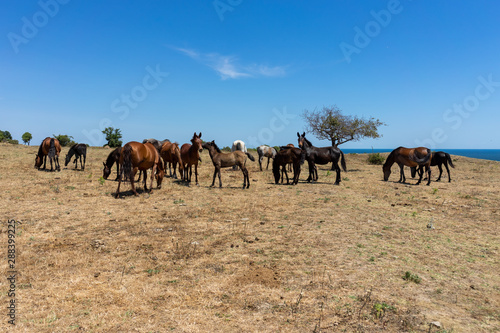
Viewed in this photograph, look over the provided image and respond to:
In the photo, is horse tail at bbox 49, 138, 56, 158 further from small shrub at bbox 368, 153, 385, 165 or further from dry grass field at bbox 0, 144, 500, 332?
small shrub at bbox 368, 153, 385, 165

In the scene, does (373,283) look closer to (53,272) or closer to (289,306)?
(289,306)

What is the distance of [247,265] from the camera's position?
570 cm

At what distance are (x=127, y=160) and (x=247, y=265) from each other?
8.36 metres

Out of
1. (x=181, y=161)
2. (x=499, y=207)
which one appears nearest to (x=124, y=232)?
(x=181, y=161)

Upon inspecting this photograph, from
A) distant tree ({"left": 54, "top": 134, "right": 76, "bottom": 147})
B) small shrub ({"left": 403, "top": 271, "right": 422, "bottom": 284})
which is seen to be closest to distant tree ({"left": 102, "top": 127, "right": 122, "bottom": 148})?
distant tree ({"left": 54, "top": 134, "right": 76, "bottom": 147})

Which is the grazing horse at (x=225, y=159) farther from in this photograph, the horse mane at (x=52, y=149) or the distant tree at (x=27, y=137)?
the distant tree at (x=27, y=137)

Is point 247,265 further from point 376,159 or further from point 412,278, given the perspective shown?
point 376,159

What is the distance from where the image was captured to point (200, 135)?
1498 centimetres

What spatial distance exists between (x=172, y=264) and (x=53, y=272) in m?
2.20

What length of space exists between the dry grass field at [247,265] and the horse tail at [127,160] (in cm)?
124

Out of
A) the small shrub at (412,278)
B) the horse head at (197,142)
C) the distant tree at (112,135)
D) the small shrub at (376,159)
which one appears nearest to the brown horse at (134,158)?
the horse head at (197,142)

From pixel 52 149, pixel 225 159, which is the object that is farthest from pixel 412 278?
pixel 52 149

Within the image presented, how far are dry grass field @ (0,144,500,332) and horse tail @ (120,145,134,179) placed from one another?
1.24m

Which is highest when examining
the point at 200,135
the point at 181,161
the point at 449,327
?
the point at 200,135
